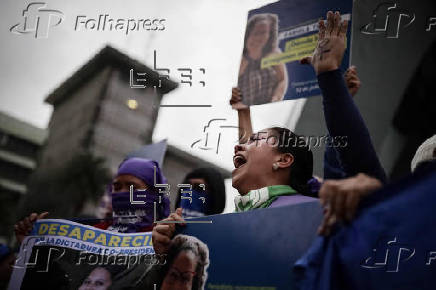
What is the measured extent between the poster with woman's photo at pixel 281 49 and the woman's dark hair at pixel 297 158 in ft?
1.18

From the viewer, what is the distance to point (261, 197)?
4.92 feet

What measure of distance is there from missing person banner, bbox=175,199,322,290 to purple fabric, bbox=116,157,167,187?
109 centimetres

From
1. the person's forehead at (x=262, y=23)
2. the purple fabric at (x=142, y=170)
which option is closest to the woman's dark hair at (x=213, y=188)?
the purple fabric at (x=142, y=170)

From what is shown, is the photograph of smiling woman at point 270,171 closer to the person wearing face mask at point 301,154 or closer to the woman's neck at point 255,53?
the person wearing face mask at point 301,154

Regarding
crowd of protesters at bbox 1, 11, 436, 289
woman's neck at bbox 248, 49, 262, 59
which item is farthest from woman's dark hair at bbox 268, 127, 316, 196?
woman's neck at bbox 248, 49, 262, 59

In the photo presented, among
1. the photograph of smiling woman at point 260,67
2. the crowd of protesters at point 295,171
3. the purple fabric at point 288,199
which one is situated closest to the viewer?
the crowd of protesters at point 295,171

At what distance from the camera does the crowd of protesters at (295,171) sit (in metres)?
0.96

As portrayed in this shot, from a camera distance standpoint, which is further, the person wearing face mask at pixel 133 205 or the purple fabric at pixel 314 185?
the person wearing face mask at pixel 133 205

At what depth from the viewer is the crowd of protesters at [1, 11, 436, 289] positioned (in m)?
0.96

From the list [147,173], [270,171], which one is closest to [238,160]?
[270,171]

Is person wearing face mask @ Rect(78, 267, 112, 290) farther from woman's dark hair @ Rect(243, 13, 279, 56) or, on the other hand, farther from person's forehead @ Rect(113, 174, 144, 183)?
woman's dark hair @ Rect(243, 13, 279, 56)

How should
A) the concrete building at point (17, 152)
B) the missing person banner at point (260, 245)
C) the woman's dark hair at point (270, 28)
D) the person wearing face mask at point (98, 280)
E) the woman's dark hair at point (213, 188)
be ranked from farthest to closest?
1. the concrete building at point (17, 152)
2. the woman's dark hair at point (213, 188)
3. the woman's dark hair at point (270, 28)
4. the person wearing face mask at point (98, 280)
5. the missing person banner at point (260, 245)

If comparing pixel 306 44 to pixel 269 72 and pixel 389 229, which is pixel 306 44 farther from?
pixel 389 229

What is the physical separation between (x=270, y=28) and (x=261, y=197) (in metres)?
1.26
